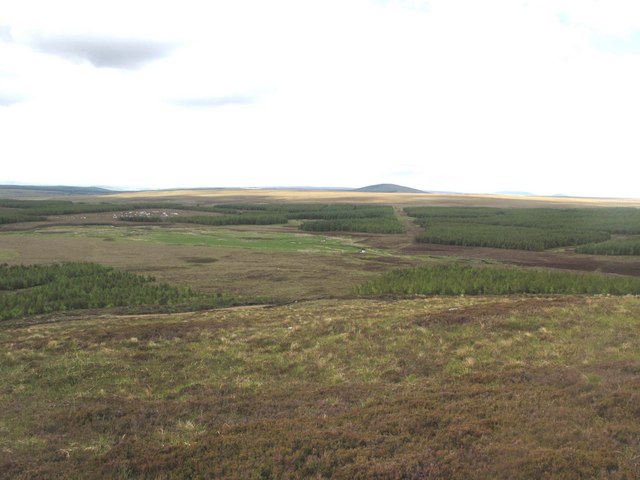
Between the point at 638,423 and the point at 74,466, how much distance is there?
492 inches

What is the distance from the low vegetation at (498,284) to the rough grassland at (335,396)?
1133 centimetres

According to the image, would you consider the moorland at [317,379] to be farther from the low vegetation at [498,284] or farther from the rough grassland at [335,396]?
the low vegetation at [498,284]

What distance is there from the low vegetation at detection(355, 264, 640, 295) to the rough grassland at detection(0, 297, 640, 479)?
1133 cm

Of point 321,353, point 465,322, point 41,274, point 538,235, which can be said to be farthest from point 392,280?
point 538,235

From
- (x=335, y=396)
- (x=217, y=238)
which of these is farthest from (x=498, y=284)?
(x=217, y=238)

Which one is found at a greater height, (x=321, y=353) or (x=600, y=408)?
(x=600, y=408)

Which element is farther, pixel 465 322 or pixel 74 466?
pixel 465 322

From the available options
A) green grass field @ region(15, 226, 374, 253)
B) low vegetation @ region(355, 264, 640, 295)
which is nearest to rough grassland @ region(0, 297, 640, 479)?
low vegetation @ region(355, 264, 640, 295)

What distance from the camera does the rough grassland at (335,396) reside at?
8.77 meters

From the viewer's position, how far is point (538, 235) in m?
73.2

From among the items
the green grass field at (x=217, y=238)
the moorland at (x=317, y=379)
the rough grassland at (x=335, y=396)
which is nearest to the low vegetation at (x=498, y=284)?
the moorland at (x=317, y=379)

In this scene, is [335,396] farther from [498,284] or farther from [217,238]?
[217,238]

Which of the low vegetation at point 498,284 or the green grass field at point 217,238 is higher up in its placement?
the green grass field at point 217,238

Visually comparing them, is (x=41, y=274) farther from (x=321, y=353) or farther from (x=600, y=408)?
(x=600, y=408)
